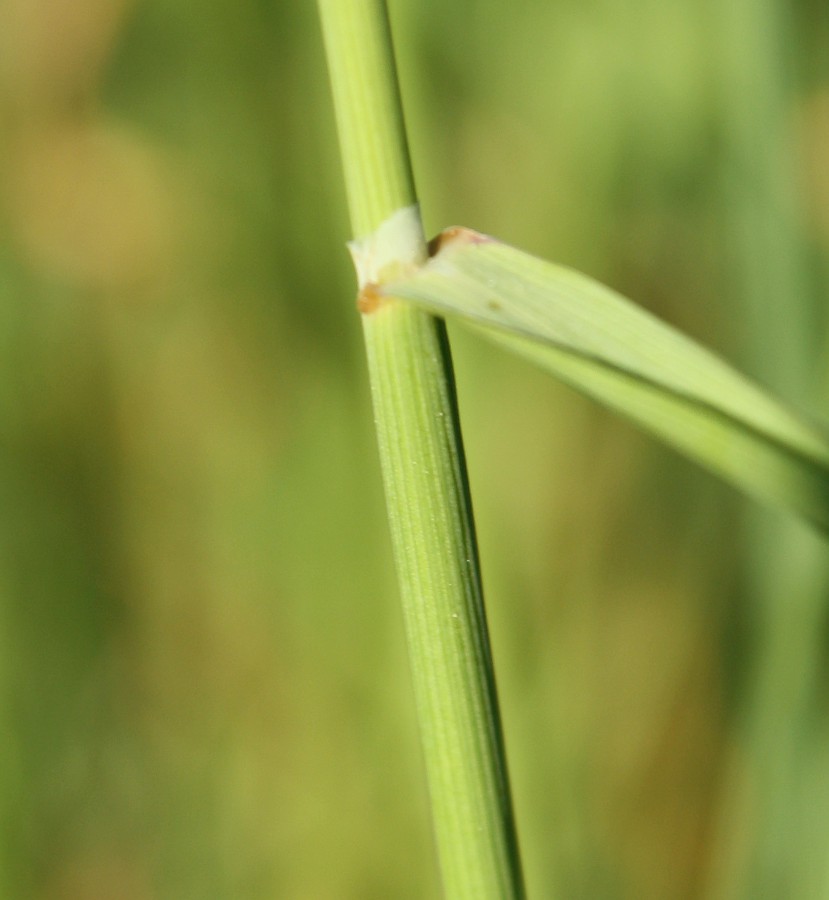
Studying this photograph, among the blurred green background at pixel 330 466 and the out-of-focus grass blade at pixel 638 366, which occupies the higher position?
the blurred green background at pixel 330 466

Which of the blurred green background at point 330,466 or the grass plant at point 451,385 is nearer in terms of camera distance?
the grass plant at point 451,385

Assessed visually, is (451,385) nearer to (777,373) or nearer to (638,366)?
(638,366)

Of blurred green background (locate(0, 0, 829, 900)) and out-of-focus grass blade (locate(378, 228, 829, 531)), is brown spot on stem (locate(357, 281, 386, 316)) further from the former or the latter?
blurred green background (locate(0, 0, 829, 900))

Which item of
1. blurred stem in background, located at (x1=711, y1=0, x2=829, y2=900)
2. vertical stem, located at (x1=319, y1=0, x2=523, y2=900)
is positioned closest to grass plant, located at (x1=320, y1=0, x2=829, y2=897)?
vertical stem, located at (x1=319, y1=0, x2=523, y2=900)

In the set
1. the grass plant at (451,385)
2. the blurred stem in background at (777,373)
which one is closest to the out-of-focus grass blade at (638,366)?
the grass plant at (451,385)

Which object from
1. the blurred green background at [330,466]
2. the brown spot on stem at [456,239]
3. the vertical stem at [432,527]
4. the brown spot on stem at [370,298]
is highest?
the blurred green background at [330,466]

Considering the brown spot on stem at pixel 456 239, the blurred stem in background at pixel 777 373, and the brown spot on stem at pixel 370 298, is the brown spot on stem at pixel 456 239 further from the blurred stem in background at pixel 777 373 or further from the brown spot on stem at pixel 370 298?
the blurred stem in background at pixel 777 373
